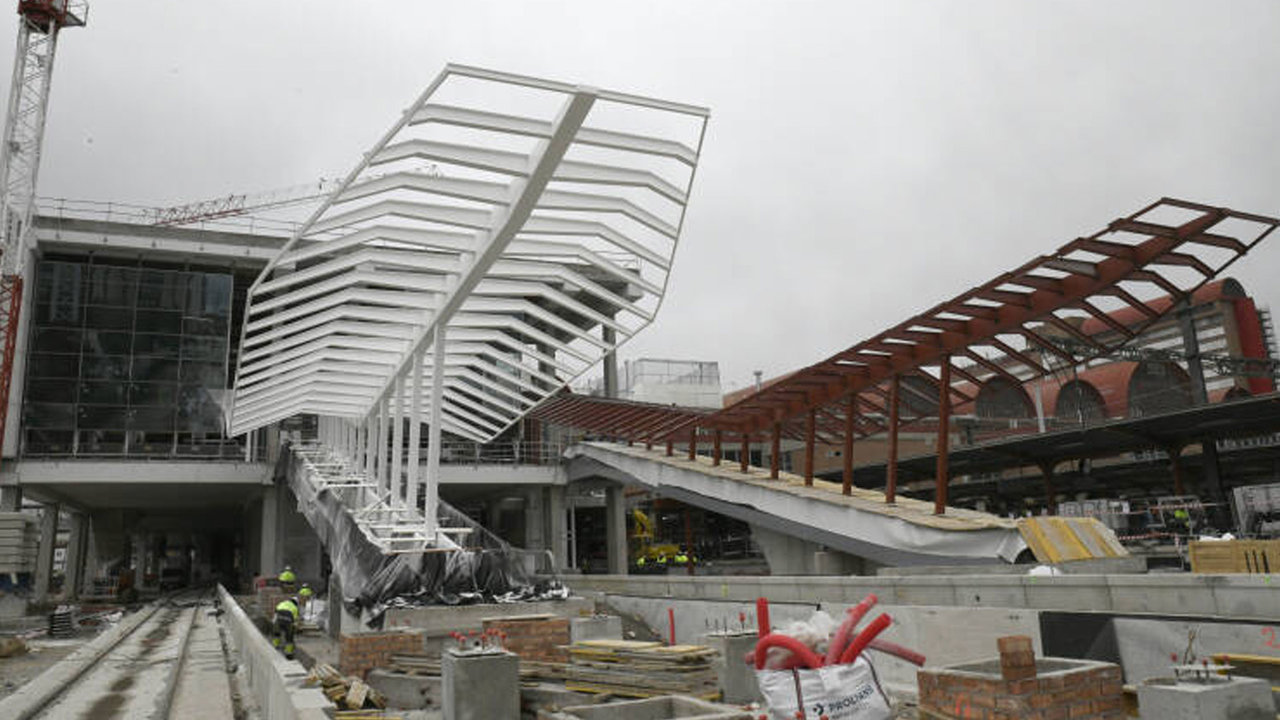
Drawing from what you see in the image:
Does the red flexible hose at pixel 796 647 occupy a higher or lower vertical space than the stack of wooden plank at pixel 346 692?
higher

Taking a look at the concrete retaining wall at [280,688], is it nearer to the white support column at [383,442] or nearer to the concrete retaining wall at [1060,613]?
the concrete retaining wall at [1060,613]

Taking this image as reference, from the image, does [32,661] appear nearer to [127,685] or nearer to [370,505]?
[127,685]

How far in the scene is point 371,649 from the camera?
42.5 ft

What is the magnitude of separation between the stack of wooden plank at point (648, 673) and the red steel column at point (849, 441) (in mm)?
9869

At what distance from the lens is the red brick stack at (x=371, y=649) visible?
1266cm

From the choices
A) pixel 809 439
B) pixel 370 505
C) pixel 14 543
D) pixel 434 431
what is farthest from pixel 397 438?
pixel 14 543

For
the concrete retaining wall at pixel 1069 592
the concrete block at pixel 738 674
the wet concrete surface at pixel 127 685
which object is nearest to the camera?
the concrete retaining wall at pixel 1069 592

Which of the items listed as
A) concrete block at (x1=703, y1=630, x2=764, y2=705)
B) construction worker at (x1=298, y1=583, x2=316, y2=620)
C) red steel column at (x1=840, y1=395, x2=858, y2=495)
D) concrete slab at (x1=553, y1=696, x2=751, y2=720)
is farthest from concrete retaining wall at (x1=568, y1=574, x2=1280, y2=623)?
construction worker at (x1=298, y1=583, x2=316, y2=620)

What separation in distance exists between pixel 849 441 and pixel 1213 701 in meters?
15.4

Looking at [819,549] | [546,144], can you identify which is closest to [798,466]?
[819,549]

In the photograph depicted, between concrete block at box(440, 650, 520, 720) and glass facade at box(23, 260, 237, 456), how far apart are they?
33.1m

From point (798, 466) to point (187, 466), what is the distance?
35483 millimetres

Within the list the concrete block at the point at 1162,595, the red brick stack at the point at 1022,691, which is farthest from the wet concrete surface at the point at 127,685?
the concrete block at the point at 1162,595

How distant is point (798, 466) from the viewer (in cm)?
5528
